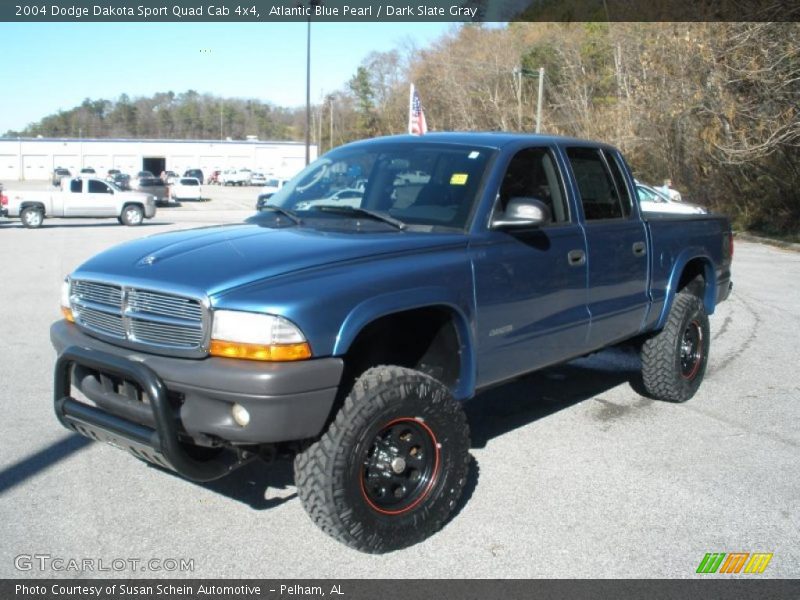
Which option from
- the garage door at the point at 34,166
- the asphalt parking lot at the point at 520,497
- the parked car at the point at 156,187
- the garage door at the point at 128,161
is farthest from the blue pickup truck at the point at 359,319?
the garage door at the point at 34,166

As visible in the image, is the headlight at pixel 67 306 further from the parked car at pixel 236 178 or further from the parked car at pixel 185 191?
the parked car at pixel 236 178

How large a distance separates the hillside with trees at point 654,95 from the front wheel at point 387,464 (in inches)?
731

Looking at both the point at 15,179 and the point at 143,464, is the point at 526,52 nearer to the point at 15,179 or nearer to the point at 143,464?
the point at 143,464

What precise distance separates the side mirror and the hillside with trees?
17598mm

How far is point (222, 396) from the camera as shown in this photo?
329 cm

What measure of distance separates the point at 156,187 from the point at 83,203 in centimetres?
1529

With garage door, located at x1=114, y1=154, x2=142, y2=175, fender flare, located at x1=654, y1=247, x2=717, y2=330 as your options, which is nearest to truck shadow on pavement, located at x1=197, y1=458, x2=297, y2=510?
fender flare, located at x1=654, y1=247, x2=717, y2=330

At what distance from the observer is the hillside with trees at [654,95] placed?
21172 millimetres

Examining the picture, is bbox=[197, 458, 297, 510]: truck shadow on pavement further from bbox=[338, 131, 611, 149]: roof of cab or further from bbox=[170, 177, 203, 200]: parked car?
bbox=[170, 177, 203, 200]: parked car

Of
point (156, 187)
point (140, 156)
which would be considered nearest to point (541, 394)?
point (156, 187)

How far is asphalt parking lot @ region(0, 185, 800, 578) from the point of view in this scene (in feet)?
12.2

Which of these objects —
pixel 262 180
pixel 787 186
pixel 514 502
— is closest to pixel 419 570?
pixel 514 502

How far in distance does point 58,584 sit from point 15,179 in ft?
309

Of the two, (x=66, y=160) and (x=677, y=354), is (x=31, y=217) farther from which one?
(x=66, y=160)
